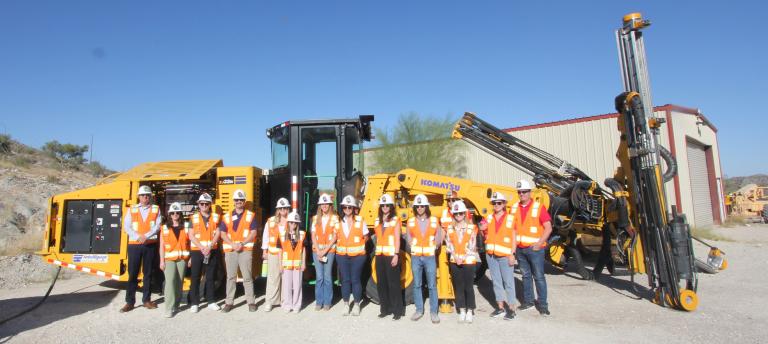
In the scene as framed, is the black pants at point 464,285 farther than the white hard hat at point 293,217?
No

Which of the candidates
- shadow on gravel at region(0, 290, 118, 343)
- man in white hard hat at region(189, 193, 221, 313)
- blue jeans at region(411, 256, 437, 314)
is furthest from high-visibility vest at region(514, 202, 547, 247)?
shadow on gravel at region(0, 290, 118, 343)

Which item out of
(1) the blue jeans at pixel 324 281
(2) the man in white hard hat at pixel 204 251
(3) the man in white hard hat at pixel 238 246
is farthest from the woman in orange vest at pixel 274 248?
(2) the man in white hard hat at pixel 204 251

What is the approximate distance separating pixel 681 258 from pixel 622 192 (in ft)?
4.33

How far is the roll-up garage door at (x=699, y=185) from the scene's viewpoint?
18612 millimetres

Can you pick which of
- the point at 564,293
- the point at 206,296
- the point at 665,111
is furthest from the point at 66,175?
the point at 665,111

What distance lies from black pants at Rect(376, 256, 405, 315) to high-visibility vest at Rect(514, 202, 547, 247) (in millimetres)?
1703

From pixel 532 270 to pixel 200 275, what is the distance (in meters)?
4.64

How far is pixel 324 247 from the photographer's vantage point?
594cm

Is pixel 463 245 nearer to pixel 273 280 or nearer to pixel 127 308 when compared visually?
pixel 273 280

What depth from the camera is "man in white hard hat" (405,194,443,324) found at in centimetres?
548

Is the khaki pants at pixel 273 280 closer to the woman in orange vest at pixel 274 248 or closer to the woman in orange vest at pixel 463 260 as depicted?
the woman in orange vest at pixel 274 248

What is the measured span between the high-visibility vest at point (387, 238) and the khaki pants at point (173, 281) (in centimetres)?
287

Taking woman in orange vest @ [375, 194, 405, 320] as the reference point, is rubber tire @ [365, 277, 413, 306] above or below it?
below

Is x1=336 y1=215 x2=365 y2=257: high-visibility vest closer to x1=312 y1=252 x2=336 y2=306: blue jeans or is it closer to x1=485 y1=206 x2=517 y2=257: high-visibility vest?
x1=312 y1=252 x2=336 y2=306: blue jeans
